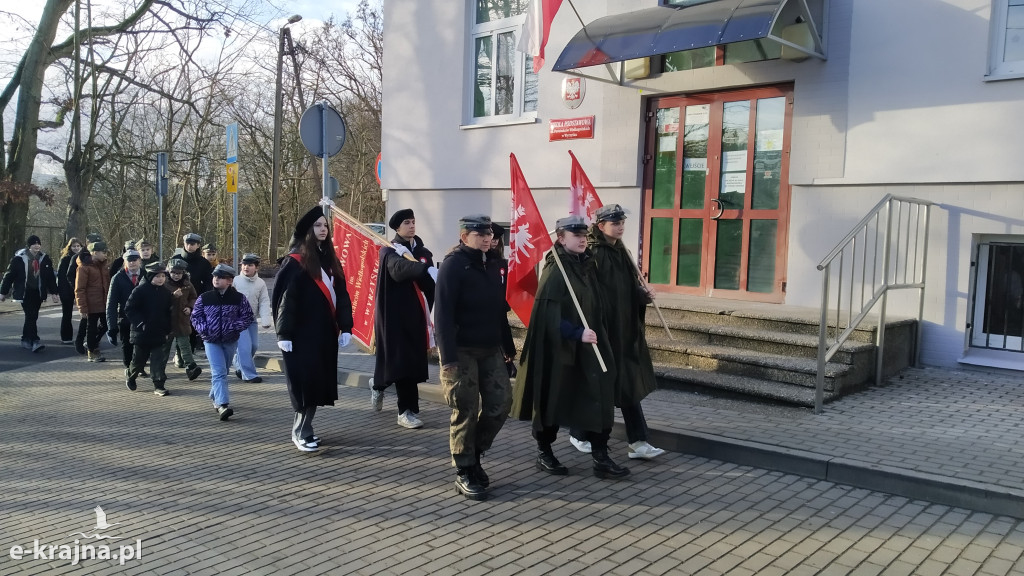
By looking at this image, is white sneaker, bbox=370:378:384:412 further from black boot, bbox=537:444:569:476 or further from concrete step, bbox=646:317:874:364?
concrete step, bbox=646:317:874:364

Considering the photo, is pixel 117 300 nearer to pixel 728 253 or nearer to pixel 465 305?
pixel 465 305

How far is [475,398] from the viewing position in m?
5.21

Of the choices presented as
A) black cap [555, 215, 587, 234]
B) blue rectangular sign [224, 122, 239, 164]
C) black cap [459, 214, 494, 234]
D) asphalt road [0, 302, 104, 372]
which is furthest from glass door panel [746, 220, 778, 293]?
asphalt road [0, 302, 104, 372]

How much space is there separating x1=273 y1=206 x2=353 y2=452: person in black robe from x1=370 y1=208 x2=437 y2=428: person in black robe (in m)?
0.58

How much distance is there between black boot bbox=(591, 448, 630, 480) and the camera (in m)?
5.49

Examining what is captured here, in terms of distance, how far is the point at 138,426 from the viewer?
283 inches

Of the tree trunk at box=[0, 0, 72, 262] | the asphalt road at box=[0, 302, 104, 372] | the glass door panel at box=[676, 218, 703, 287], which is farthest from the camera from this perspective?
the tree trunk at box=[0, 0, 72, 262]

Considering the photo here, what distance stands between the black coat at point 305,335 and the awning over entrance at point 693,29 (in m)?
4.67

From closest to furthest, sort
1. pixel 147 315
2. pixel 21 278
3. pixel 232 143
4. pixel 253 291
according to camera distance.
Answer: pixel 147 315
pixel 253 291
pixel 232 143
pixel 21 278

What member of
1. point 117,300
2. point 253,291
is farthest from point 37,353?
point 253,291

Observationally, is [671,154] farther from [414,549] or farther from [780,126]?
[414,549]

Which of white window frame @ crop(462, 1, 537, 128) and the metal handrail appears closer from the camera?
the metal handrail

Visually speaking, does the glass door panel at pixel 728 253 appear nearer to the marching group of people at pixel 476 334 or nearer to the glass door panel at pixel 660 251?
the glass door panel at pixel 660 251

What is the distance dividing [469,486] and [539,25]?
6678 millimetres
